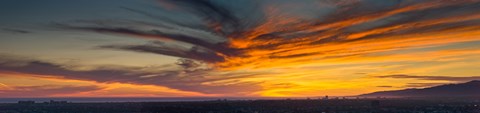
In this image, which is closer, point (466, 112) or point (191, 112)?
point (466, 112)

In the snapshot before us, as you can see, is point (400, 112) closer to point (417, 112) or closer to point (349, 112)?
point (417, 112)

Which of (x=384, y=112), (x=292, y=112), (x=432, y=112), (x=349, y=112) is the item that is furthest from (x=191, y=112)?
(x=432, y=112)

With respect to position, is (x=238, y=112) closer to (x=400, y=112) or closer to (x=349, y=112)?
(x=349, y=112)

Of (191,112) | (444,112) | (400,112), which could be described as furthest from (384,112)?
(191,112)

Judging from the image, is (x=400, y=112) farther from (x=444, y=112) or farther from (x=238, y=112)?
(x=238, y=112)

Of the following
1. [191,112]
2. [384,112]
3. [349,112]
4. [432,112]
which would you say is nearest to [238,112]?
[191,112]

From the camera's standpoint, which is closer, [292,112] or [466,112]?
[466,112]

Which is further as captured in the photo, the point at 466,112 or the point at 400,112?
the point at 400,112
